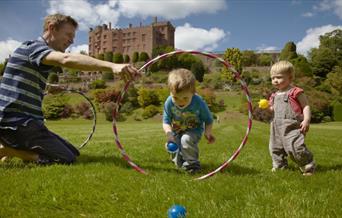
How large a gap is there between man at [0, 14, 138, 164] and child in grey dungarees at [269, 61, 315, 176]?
11.4 ft

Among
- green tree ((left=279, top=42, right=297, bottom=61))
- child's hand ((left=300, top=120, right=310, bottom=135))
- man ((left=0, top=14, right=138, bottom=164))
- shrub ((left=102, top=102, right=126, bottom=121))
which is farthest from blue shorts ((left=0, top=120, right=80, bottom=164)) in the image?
green tree ((left=279, top=42, right=297, bottom=61))

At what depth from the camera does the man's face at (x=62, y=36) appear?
6145 millimetres

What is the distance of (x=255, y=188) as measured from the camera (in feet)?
14.4

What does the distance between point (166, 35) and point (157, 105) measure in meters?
81.4

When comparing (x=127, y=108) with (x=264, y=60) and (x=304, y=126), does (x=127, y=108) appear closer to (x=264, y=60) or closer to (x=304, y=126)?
(x=304, y=126)

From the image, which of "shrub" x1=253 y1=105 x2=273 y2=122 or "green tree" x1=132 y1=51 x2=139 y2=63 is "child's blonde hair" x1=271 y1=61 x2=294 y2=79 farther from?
"green tree" x1=132 y1=51 x2=139 y2=63

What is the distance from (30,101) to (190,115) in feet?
8.62

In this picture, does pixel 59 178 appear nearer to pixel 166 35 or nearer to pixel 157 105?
pixel 157 105

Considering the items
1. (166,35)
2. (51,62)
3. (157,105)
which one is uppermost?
(166,35)

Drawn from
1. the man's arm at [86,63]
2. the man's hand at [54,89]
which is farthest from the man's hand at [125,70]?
the man's hand at [54,89]

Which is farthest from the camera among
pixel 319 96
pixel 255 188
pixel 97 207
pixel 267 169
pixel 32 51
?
pixel 319 96

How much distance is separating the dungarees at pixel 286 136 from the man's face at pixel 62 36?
11.9 feet

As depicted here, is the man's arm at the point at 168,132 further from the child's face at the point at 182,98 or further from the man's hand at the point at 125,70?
the man's hand at the point at 125,70

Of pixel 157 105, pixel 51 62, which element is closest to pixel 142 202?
pixel 51 62
